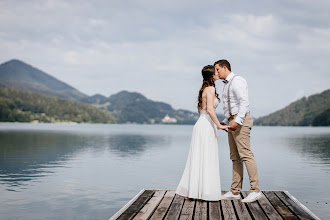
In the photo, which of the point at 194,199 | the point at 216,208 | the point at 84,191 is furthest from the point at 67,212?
the point at 216,208

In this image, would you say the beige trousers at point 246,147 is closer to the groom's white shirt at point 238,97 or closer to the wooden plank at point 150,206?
the groom's white shirt at point 238,97

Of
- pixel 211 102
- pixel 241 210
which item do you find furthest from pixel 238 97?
pixel 241 210

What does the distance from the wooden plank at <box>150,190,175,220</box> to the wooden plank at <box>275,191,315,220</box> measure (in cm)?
259

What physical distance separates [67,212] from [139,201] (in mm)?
3859

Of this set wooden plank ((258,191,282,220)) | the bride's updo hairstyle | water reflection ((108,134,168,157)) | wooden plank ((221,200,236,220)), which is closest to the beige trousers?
wooden plank ((258,191,282,220))

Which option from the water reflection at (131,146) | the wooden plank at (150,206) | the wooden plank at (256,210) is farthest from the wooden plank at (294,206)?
the water reflection at (131,146)

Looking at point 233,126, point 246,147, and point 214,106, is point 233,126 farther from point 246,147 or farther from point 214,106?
point 214,106

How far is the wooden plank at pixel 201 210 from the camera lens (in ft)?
22.2

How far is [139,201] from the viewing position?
8234 millimetres

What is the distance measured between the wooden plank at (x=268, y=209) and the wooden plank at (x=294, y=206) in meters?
0.39

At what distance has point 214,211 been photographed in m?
7.21

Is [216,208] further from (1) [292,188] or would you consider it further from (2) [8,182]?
(2) [8,182]

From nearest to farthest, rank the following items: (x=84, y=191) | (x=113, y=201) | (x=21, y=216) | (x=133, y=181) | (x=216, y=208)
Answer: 1. (x=216, y=208)
2. (x=21, y=216)
3. (x=113, y=201)
4. (x=84, y=191)
5. (x=133, y=181)

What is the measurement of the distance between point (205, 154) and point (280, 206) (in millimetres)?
1937
